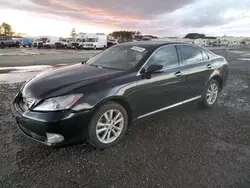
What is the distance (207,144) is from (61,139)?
2224mm

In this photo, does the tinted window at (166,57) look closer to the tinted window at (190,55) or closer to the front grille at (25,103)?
the tinted window at (190,55)

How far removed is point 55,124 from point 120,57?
6.33 ft

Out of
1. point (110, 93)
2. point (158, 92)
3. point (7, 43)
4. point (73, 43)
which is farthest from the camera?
point (73, 43)

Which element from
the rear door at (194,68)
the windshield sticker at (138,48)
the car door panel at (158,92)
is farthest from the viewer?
the rear door at (194,68)

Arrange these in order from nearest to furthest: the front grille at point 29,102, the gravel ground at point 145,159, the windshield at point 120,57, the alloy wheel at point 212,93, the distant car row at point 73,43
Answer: the gravel ground at point 145,159 → the front grille at point 29,102 → the windshield at point 120,57 → the alloy wheel at point 212,93 → the distant car row at point 73,43

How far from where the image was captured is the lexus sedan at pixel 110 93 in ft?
8.96

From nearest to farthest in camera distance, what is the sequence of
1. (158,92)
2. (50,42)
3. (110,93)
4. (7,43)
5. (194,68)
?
(110,93) < (158,92) < (194,68) < (7,43) < (50,42)

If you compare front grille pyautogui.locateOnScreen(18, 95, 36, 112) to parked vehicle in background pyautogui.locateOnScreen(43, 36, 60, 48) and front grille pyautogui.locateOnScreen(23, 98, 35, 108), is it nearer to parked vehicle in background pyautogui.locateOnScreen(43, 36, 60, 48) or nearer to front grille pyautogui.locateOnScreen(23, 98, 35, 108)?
front grille pyautogui.locateOnScreen(23, 98, 35, 108)

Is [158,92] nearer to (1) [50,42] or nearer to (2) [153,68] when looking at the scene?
(2) [153,68]

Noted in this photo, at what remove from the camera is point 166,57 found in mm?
3947

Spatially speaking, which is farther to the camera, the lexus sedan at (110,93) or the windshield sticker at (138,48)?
the windshield sticker at (138,48)

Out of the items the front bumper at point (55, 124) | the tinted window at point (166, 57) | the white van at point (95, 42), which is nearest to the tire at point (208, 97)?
the tinted window at point (166, 57)

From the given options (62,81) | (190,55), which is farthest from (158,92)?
(62,81)

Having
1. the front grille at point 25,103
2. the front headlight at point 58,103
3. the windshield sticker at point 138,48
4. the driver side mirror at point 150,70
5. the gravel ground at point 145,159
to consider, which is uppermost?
the windshield sticker at point 138,48
